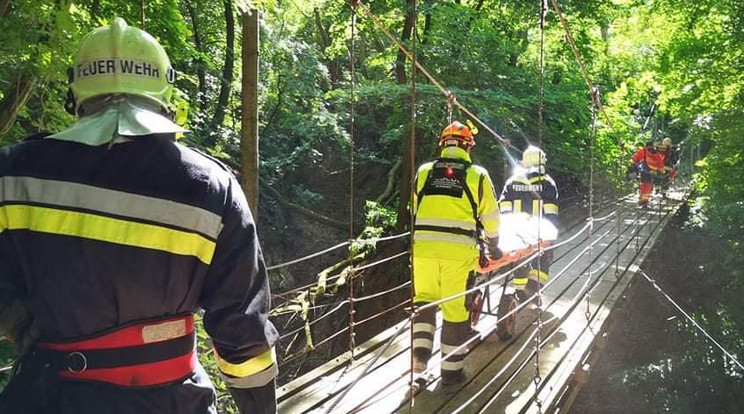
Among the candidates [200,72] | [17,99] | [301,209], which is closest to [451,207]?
[17,99]

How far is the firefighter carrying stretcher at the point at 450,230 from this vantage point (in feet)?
11.4

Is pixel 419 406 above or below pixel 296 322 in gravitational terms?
above

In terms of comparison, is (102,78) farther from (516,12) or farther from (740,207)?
(740,207)

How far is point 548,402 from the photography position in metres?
3.56

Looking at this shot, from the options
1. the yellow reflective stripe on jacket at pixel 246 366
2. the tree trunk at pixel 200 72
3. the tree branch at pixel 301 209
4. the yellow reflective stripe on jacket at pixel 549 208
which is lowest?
the tree branch at pixel 301 209

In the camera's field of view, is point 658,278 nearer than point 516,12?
No

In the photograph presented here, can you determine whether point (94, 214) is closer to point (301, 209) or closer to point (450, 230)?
point (450, 230)

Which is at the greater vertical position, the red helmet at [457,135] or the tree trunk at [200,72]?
the tree trunk at [200,72]

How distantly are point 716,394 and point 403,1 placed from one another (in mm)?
A: 7618

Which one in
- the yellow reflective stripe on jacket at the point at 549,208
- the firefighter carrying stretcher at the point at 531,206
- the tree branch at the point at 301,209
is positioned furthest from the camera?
the tree branch at the point at 301,209

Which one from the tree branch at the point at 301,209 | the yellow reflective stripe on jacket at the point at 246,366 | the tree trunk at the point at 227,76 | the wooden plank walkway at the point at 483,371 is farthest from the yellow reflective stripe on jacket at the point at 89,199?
the tree branch at the point at 301,209

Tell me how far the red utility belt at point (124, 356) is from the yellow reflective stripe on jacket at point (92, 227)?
0.57ft

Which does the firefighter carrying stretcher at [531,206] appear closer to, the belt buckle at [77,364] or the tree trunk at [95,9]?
the tree trunk at [95,9]

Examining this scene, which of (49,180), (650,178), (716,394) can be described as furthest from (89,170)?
(650,178)
